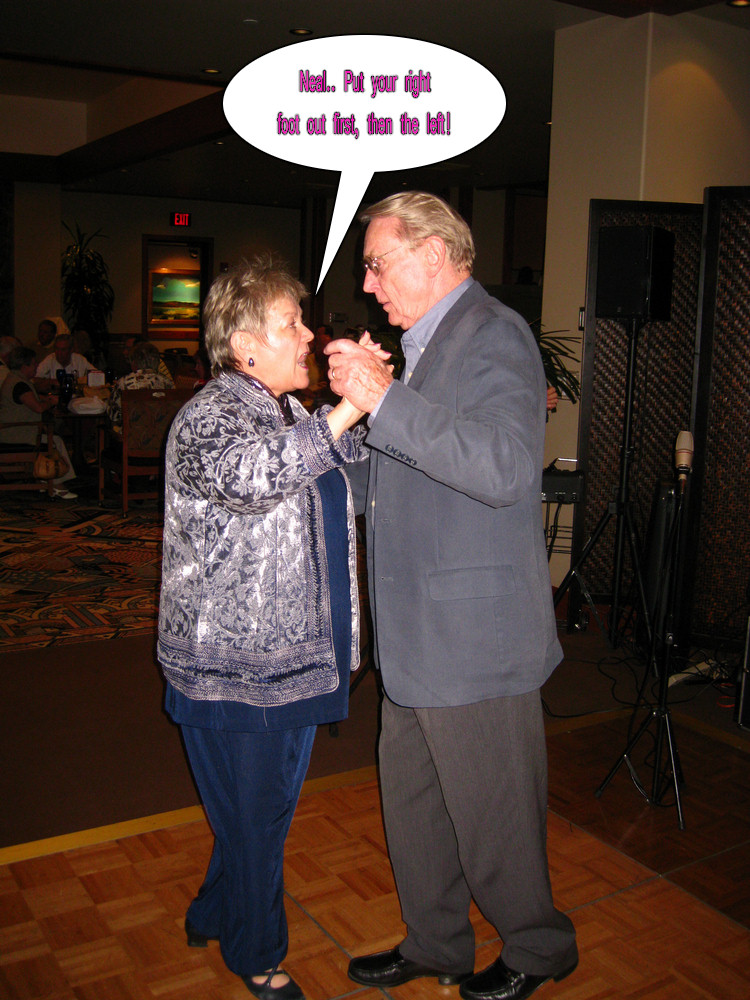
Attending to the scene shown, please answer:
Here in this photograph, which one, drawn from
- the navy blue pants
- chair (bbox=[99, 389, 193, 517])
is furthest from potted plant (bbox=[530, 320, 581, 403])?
chair (bbox=[99, 389, 193, 517])

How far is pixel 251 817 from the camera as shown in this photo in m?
1.84

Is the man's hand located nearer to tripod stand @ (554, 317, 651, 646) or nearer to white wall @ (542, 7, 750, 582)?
tripod stand @ (554, 317, 651, 646)

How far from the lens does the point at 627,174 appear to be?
4.91 metres

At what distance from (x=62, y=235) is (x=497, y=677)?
13.9 m

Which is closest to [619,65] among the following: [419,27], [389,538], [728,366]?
[419,27]

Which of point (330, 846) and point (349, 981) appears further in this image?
point (330, 846)

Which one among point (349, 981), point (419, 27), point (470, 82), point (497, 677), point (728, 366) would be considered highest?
point (419, 27)

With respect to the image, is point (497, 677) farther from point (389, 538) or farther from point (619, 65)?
point (619, 65)

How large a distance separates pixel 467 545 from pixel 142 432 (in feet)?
19.2

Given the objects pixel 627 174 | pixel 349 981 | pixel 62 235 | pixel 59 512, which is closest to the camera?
pixel 349 981

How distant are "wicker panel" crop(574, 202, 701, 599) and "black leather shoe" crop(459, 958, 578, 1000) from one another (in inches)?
120

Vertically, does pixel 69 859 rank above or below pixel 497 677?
below

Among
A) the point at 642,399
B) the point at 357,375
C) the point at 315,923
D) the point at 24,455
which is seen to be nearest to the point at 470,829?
the point at 315,923

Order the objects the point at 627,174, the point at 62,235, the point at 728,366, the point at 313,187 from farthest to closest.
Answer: the point at 62,235, the point at 313,187, the point at 627,174, the point at 728,366
